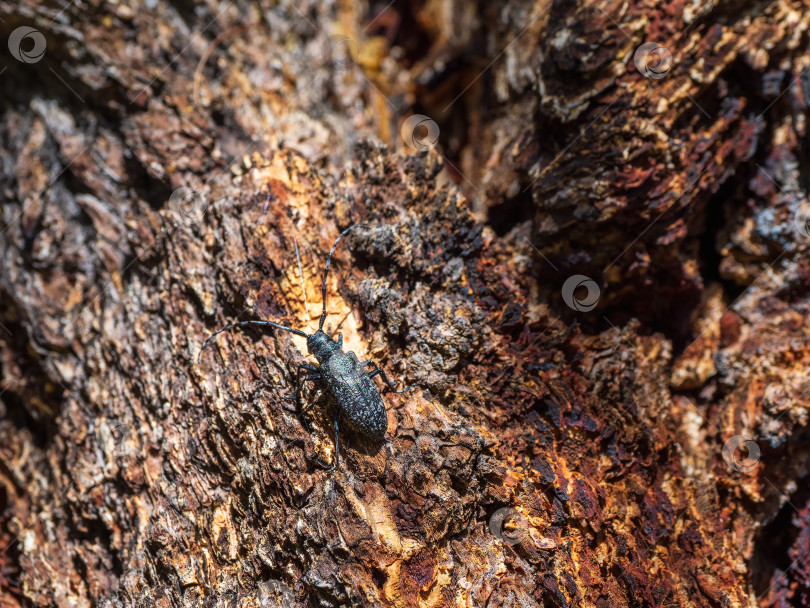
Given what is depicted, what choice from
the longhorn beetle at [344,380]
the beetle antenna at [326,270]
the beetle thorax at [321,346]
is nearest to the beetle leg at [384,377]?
the longhorn beetle at [344,380]

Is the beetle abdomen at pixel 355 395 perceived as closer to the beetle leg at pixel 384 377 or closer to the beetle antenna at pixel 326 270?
the beetle leg at pixel 384 377

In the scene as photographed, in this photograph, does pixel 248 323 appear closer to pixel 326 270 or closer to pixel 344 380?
pixel 326 270

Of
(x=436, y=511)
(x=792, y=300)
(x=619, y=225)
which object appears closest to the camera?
(x=436, y=511)

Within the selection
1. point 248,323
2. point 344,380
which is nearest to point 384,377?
point 344,380

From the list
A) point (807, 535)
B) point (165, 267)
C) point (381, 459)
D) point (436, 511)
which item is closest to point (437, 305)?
point (381, 459)

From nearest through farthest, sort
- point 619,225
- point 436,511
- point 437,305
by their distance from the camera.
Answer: point 436,511, point 437,305, point 619,225

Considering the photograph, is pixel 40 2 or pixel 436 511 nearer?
pixel 436 511

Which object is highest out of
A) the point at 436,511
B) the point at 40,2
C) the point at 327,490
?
the point at 40,2

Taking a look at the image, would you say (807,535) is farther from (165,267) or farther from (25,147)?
(25,147)
